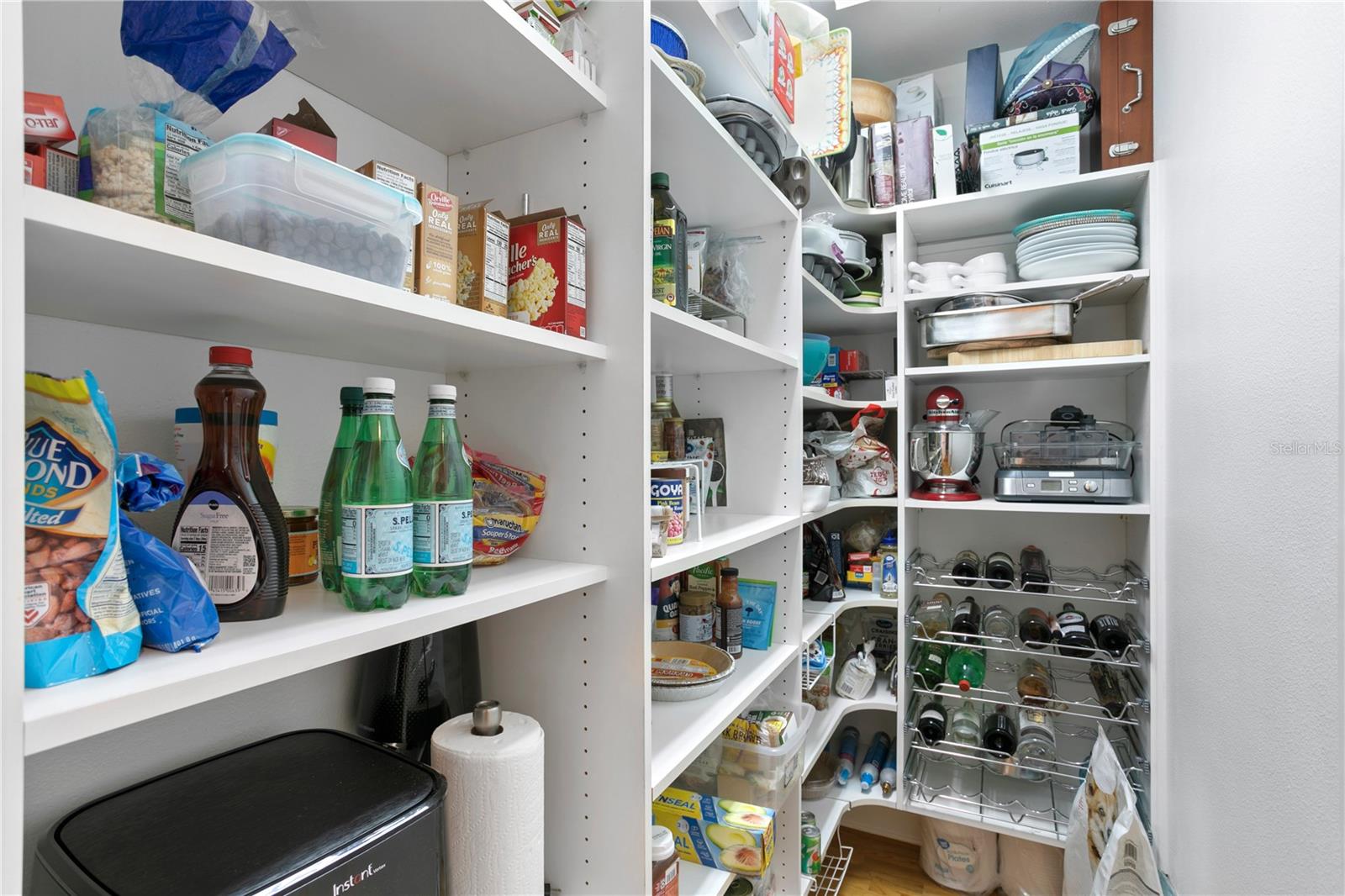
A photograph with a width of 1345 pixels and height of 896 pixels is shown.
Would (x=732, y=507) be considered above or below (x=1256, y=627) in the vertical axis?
above

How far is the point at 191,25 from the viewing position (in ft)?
1.71

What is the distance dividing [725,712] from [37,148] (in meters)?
1.11

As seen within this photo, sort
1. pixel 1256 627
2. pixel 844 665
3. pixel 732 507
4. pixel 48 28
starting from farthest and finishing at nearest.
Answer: pixel 844 665
pixel 732 507
pixel 1256 627
pixel 48 28

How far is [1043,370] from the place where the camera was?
1966 millimetres

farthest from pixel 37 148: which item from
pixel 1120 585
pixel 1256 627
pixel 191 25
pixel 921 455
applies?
pixel 1120 585

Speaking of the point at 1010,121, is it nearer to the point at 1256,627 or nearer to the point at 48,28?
the point at 1256,627

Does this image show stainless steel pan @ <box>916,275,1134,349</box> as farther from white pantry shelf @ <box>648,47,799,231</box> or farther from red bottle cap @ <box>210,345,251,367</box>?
red bottle cap @ <box>210,345,251,367</box>

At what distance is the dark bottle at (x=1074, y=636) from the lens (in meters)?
1.83

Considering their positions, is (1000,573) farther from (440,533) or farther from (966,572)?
(440,533)

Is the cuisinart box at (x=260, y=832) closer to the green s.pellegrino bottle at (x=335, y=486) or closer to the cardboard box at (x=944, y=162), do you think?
the green s.pellegrino bottle at (x=335, y=486)

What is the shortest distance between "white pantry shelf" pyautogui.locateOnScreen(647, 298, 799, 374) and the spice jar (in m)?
0.51

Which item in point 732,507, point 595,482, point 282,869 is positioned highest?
point 595,482

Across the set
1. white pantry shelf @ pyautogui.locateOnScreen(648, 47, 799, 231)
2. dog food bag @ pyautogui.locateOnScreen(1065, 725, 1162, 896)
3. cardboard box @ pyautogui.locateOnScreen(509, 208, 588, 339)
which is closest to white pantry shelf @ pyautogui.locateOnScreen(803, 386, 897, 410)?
white pantry shelf @ pyautogui.locateOnScreen(648, 47, 799, 231)

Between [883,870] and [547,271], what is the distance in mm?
2372
